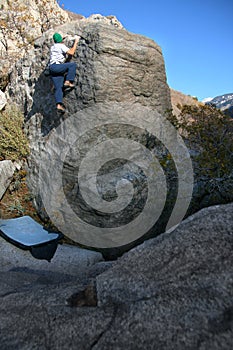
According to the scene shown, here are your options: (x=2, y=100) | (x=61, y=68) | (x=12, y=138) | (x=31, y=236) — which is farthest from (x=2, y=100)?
(x=31, y=236)

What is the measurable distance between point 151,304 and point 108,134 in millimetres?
5217

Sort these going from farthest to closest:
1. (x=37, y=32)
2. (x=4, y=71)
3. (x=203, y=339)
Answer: (x=37, y=32) < (x=4, y=71) < (x=203, y=339)

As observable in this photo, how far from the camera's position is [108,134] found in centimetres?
702

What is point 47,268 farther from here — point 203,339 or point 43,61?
point 43,61

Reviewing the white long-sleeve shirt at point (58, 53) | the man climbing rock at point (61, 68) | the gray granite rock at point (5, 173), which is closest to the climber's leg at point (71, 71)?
the man climbing rock at point (61, 68)

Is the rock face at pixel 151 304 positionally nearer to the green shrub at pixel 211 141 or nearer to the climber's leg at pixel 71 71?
the green shrub at pixel 211 141

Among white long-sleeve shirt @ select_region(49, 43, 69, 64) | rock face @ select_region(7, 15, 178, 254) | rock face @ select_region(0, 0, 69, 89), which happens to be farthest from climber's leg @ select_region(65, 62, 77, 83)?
rock face @ select_region(0, 0, 69, 89)

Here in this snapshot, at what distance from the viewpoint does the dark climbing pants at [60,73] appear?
702 cm

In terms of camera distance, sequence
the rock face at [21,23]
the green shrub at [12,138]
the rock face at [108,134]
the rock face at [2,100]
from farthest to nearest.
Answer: the rock face at [21,23] → the rock face at [2,100] → the green shrub at [12,138] → the rock face at [108,134]

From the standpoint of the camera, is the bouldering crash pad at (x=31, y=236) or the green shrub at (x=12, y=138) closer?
the bouldering crash pad at (x=31, y=236)

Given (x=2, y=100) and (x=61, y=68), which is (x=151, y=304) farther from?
(x=2, y=100)

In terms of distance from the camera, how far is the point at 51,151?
7.72 meters

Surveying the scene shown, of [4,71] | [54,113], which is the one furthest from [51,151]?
[4,71]

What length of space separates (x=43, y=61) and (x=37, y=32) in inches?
205
